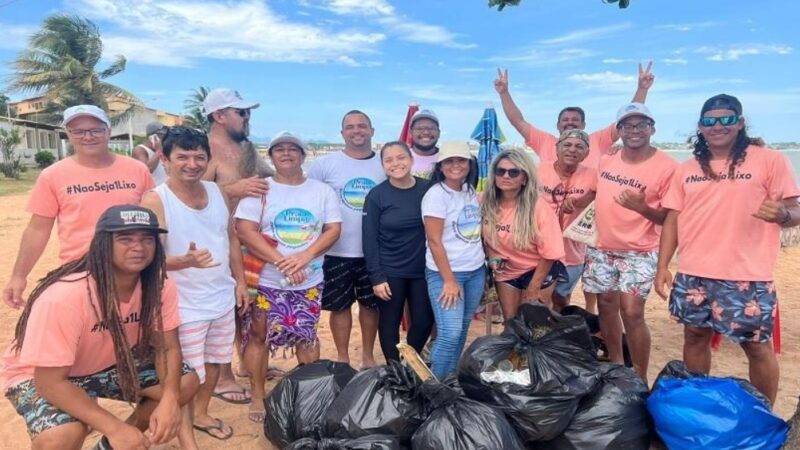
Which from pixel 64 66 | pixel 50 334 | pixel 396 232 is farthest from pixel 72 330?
pixel 64 66

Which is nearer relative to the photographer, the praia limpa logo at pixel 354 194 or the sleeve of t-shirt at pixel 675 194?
the sleeve of t-shirt at pixel 675 194

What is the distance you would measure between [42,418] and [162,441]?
1.68 feet

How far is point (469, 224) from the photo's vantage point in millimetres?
3514

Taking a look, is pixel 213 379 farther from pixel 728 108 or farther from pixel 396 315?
pixel 728 108

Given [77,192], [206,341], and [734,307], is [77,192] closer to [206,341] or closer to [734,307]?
[206,341]

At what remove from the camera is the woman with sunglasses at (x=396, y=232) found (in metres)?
3.55

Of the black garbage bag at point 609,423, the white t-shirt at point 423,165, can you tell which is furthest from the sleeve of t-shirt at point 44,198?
the black garbage bag at point 609,423

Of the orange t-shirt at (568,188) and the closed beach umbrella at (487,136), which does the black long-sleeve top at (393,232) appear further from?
the closed beach umbrella at (487,136)

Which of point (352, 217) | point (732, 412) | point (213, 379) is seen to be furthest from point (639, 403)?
point (213, 379)

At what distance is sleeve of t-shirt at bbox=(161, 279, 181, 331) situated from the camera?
264 cm

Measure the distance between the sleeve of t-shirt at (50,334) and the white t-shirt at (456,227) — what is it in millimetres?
1994

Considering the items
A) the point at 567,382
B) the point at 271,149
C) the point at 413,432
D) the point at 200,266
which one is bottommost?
the point at 413,432

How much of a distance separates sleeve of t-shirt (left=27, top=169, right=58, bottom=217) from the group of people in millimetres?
13

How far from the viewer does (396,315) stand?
3756 mm
